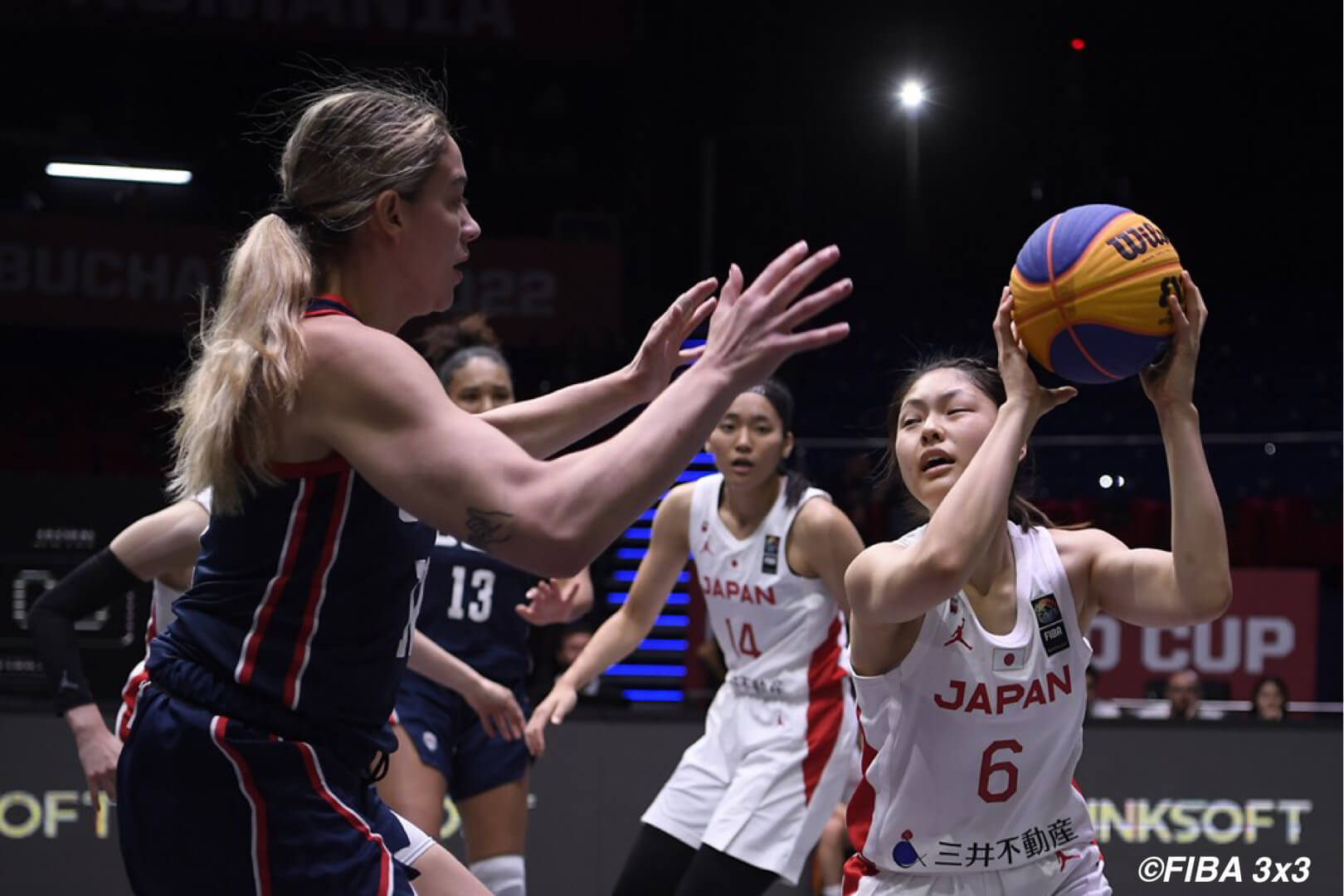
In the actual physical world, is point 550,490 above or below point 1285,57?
below

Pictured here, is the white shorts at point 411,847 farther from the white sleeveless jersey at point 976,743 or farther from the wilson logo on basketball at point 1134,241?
the wilson logo on basketball at point 1134,241

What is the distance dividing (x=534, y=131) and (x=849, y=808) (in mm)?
12426

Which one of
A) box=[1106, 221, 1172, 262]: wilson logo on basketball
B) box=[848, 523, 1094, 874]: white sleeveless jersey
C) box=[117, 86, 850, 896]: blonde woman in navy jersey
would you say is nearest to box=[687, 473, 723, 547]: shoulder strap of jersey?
box=[848, 523, 1094, 874]: white sleeveless jersey

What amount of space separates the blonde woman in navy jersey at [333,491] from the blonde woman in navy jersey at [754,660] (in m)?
2.39

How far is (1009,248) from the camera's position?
49.2 feet

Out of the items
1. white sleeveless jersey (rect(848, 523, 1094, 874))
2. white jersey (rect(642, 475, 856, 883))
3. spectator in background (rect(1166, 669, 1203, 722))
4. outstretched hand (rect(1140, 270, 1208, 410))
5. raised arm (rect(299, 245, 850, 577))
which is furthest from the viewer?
spectator in background (rect(1166, 669, 1203, 722))

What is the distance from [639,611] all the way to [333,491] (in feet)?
9.93

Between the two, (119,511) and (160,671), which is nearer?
(160,671)

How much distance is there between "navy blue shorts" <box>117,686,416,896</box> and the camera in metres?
2.11

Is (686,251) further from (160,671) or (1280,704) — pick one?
(160,671)

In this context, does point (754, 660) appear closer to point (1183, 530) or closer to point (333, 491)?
point (1183, 530)

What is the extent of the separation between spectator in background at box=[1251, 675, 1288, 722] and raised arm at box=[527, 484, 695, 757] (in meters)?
4.63

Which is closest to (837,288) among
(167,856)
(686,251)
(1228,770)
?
(167,856)

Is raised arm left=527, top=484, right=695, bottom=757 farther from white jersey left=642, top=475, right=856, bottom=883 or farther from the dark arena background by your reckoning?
the dark arena background
